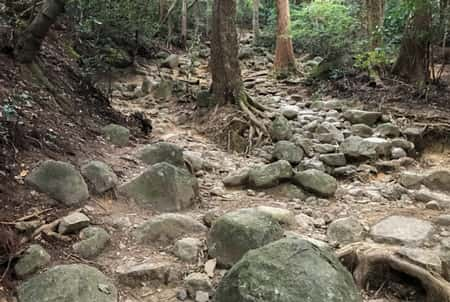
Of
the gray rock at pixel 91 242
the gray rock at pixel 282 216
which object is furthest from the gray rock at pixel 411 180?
the gray rock at pixel 91 242

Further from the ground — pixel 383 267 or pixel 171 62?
pixel 171 62

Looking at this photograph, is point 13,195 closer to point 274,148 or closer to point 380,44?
point 274,148

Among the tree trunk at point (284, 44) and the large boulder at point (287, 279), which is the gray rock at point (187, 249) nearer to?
the large boulder at point (287, 279)

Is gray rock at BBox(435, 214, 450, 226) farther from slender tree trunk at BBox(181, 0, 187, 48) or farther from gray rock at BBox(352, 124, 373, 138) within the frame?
slender tree trunk at BBox(181, 0, 187, 48)

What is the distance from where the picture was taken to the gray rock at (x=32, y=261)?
229cm

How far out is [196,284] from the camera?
2.45 m

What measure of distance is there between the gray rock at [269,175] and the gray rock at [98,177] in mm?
1445

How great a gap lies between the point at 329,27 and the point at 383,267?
8005 mm

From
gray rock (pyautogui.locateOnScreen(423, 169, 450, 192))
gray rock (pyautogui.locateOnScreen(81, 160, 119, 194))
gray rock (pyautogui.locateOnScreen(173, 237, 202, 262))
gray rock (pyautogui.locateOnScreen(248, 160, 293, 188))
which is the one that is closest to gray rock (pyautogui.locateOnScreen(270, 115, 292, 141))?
gray rock (pyautogui.locateOnScreen(248, 160, 293, 188))

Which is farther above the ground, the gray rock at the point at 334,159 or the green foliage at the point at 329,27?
the green foliage at the point at 329,27

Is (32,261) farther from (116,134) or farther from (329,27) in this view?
(329,27)

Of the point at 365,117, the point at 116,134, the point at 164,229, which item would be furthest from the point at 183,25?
the point at 164,229

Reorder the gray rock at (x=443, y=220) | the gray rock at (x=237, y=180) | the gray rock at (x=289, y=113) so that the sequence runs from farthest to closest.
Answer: the gray rock at (x=289, y=113) → the gray rock at (x=237, y=180) → the gray rock at (x=443, y=220)

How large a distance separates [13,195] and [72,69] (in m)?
2.92
